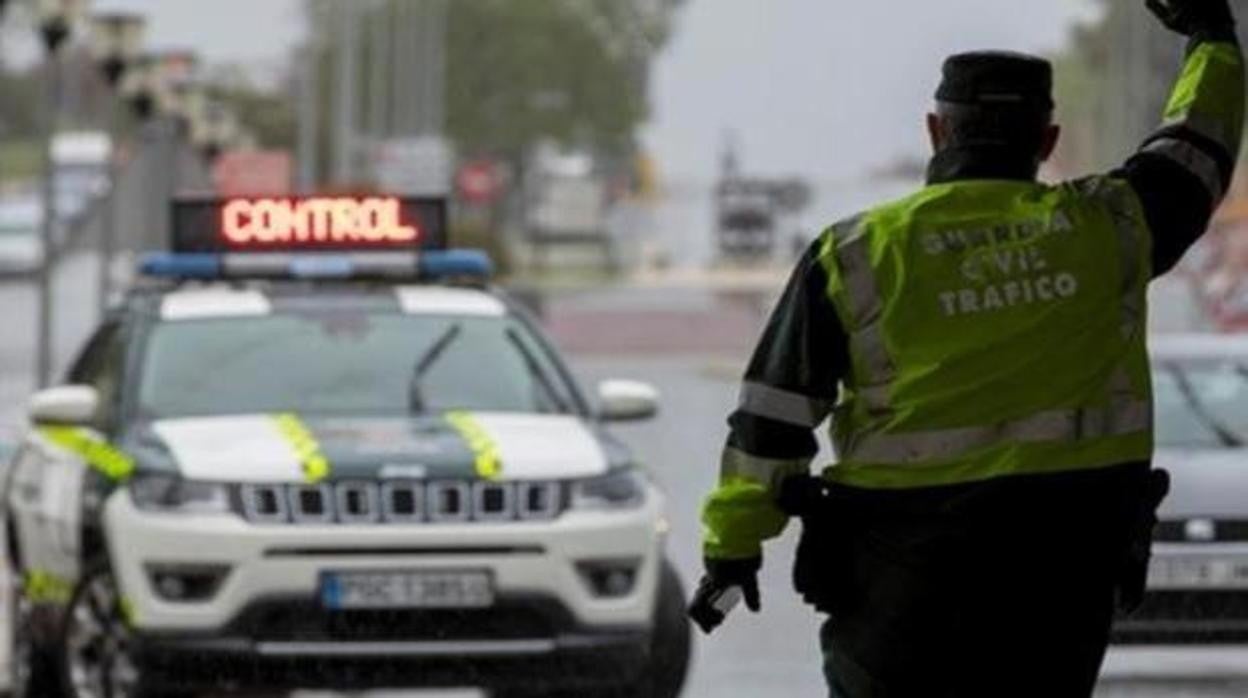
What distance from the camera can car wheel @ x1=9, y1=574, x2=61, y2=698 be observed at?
48.1 ft

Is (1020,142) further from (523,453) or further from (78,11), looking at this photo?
(78,11)

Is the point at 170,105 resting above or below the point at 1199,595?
below

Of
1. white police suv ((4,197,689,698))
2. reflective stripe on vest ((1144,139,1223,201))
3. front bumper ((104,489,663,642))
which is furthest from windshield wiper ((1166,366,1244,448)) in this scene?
reflective stripe on vest ((1144,139,1223,201))

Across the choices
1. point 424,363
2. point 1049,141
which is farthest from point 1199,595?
point 1049,141

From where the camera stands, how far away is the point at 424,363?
1488cm

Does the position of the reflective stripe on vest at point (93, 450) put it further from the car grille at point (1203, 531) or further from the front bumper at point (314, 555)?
the car grille at point (1203, 531)

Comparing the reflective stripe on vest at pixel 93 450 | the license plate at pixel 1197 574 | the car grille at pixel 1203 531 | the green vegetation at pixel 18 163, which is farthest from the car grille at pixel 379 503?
the green vegetation at pixel 18 163

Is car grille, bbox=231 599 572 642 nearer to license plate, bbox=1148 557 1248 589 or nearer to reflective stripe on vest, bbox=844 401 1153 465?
license plate, bbox=1148 557 1248 589

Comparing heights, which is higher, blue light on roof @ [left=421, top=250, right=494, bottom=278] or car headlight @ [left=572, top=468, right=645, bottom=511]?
blue light on roof @ [left=421, top=250, right=494, bottom=278]

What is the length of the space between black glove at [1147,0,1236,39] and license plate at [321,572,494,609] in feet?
21.0

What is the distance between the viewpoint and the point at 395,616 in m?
13.6

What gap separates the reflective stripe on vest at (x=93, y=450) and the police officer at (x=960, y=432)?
7146 millimetres

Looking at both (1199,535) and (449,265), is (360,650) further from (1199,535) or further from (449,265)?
(1199,535)

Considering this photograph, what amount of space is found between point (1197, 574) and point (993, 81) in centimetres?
970
